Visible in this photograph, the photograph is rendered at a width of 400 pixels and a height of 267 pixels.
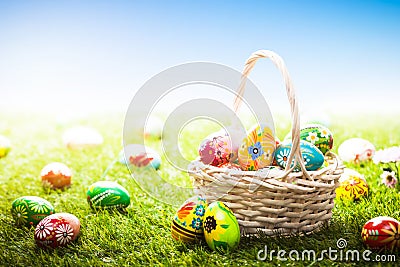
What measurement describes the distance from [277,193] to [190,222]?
40 centimetres

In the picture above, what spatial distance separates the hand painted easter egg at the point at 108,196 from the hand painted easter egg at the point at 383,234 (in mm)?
1284

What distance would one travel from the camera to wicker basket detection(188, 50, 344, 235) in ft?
6.32

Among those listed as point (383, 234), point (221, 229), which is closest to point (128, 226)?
point (221, 229)

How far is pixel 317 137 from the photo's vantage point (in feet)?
7.68

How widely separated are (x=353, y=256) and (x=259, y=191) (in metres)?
0.46

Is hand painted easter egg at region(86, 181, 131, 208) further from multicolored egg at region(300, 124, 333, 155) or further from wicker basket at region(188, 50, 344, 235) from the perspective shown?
multicolored egg at region(300, 124, 333, 155)

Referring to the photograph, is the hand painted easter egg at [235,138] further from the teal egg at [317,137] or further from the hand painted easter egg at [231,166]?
the teal egg at [317,137]

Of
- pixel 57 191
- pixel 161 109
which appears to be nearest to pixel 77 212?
pixel 57 191

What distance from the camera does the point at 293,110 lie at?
187 centimetres

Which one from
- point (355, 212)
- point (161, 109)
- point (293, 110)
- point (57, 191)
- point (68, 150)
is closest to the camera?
point (293, 110)

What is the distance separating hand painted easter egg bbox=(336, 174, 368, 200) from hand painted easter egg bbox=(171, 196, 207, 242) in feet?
2.97

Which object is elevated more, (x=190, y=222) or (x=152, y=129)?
(x=152, y=129)

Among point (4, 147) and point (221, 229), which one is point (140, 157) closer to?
point (4, 147)

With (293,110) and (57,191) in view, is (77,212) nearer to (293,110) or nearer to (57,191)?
(57,191)
